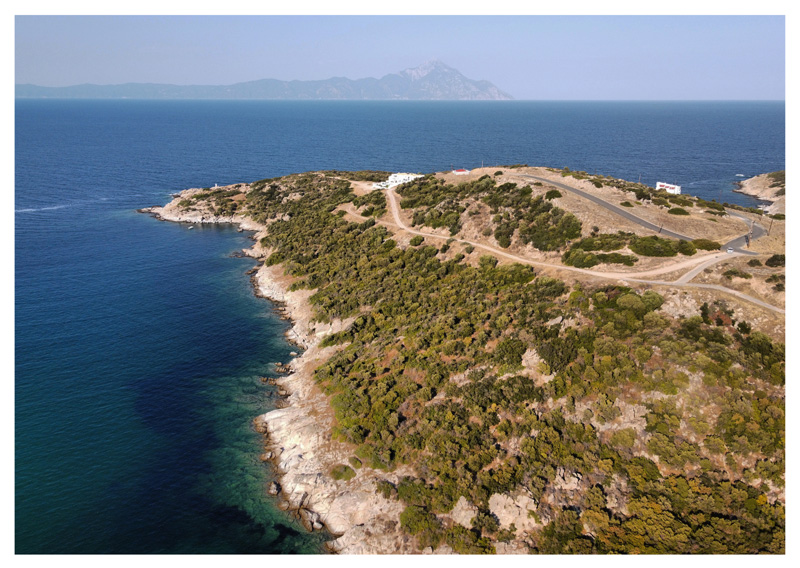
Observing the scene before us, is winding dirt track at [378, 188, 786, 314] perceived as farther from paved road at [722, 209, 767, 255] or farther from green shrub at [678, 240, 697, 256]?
paved road at [722, 209, 767, 255]

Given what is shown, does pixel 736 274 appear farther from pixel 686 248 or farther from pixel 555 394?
pixel 555 394

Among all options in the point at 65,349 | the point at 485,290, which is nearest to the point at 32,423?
the point at 65,349

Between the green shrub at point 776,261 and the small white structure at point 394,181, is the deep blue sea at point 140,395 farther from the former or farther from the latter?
the green shrub at point 776,261

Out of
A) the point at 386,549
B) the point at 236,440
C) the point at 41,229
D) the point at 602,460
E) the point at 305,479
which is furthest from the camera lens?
the point at 41,229

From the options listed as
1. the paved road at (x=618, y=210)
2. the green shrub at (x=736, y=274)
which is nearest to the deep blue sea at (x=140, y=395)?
the green shrub at (x=736, y=274)

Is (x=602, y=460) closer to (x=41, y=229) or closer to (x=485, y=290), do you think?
(x=485, y=290)

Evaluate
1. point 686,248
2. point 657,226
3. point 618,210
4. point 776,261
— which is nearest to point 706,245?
point 686,248
